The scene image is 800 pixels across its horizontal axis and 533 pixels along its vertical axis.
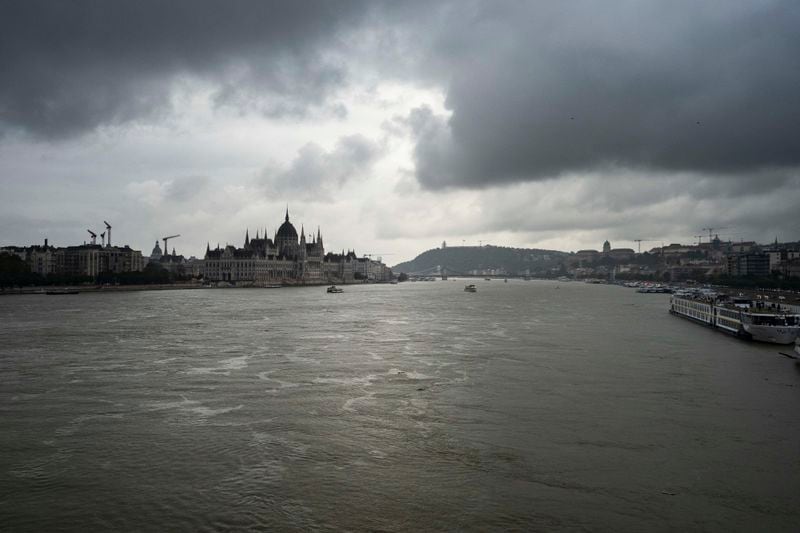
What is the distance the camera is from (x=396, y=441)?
1616 centimetres

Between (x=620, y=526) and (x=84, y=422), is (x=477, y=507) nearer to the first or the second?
(x=620, y=526)

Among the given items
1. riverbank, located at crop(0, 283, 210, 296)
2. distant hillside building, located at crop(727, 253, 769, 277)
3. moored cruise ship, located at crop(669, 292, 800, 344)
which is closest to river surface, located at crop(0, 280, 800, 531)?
moored cruise ship, located at crop(669, 292, 800, 344)

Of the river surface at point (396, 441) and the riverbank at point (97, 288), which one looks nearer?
the river surface at point (396, 441)

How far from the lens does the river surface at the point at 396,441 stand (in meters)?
11.8

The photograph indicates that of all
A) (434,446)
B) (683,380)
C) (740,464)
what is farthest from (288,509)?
(683,380)

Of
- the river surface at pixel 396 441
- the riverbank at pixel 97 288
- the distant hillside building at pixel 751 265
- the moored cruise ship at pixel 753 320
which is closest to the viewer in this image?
the river surface at pixel 396 441

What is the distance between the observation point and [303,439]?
16344 mm

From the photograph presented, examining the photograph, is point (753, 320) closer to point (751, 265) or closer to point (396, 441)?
point (396, 441)

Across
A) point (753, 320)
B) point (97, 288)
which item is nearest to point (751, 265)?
point (753, 320)

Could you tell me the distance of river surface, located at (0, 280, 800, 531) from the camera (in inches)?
466

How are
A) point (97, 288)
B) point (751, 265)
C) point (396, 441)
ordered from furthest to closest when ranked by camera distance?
point (751, 265)
point (97, 288)
point (396, 441)

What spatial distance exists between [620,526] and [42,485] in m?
12.0

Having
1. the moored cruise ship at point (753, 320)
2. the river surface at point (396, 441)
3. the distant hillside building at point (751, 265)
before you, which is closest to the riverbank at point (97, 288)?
the river surface at point (396, 441)

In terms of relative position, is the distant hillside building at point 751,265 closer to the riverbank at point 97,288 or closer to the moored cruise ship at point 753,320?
the moored cruise ship at point 753,320
